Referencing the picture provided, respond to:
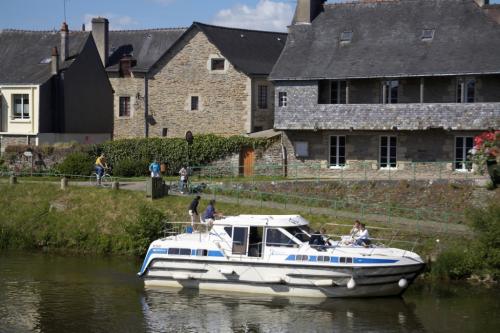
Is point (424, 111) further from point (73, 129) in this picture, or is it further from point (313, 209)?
point (73, 129)

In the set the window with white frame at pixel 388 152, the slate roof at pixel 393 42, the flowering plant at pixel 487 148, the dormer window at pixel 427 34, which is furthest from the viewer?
the dormer window at pixel 427 34

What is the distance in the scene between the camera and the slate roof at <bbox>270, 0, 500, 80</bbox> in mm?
37500

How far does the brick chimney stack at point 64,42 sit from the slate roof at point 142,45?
330 centimetres

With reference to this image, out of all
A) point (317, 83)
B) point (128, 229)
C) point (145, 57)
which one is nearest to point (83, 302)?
point (128, 229)

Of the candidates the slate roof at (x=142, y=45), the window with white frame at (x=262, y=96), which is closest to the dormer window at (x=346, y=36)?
the window with white frame at (x=262, y=96)

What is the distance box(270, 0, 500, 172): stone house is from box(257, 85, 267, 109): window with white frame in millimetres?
5092

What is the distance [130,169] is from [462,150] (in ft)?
49.9

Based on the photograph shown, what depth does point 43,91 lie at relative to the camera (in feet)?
156

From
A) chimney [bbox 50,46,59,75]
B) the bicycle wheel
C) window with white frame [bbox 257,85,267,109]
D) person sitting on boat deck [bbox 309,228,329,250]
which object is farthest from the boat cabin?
chimney [bbox 50,46,59,75]

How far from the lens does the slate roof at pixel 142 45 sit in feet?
172

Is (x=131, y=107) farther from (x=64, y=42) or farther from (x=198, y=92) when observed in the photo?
(x=64, y=42)

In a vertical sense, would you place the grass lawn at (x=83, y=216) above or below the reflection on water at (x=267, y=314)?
above

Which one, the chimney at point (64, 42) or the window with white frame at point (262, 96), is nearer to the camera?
the window with white frame at point (262, 96)

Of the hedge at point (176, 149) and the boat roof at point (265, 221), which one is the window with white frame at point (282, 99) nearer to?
the hedge at point (176, 149)
